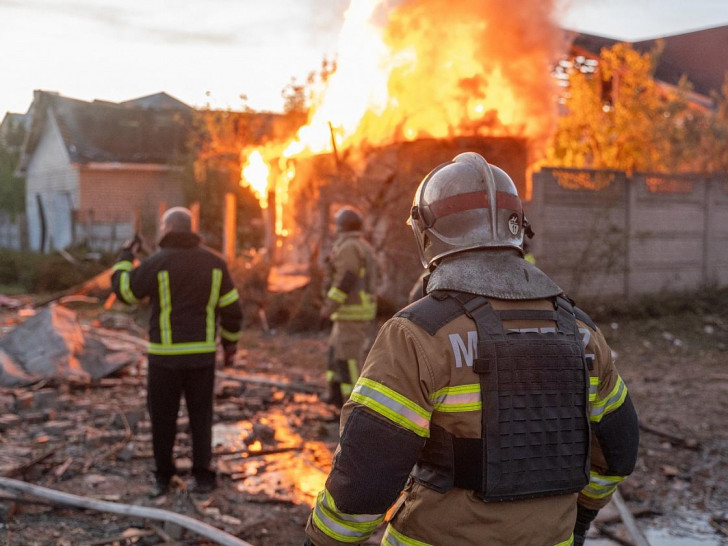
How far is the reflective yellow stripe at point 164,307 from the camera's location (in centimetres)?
535

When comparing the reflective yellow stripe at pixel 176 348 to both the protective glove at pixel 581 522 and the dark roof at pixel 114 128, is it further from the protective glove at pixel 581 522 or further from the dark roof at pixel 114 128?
the dark roof at pixel 114 128

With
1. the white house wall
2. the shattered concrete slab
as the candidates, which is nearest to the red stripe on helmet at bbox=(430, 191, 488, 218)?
the shattered concrete slab

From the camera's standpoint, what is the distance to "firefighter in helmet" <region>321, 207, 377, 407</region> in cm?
733

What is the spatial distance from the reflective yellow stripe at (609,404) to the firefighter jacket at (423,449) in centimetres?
30

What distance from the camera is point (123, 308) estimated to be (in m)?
15.6

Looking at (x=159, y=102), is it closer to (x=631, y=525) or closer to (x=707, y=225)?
(x=707, y=225)

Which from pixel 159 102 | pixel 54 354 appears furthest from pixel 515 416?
pixel 159 102

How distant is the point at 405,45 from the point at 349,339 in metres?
5.54

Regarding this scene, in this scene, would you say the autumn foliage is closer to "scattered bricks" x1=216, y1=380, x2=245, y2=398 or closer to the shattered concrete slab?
"scattered bricks" x1=216, y1=380, x2=245, y2=398

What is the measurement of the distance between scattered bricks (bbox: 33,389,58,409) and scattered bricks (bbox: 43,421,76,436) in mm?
672

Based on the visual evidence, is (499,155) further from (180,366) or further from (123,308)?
(123,308)

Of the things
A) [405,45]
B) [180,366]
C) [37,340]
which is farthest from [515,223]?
[405,45]

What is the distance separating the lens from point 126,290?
17.8 feet

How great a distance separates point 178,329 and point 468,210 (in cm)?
354
